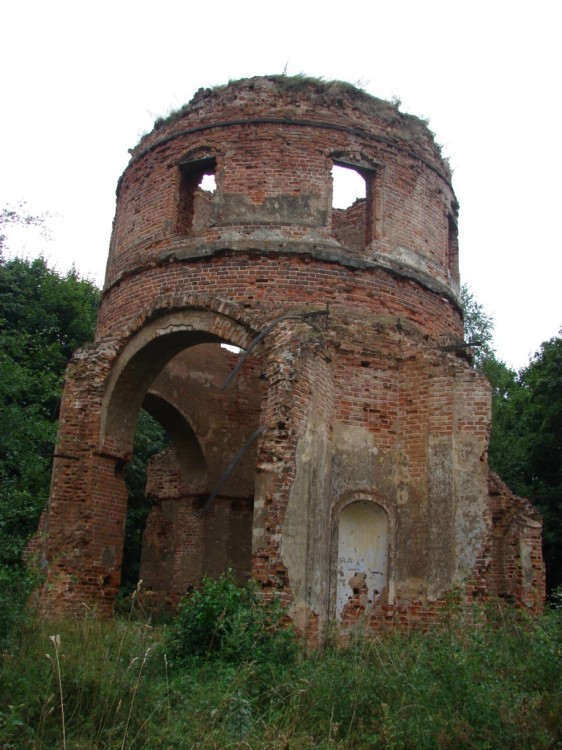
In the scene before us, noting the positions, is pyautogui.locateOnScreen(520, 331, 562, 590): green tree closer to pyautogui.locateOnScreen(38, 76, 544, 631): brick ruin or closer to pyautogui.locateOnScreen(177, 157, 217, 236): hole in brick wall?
pyautogui.locateOnScreen(38, 76, 544, 631): brick ruin

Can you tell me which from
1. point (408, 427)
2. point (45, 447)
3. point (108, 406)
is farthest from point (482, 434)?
point (45, 447)

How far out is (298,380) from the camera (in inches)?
357

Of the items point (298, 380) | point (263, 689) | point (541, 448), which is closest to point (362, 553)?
point (298, 380)

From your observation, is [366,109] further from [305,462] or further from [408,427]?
[305,462]

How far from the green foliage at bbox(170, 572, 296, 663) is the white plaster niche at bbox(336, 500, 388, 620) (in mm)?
1717

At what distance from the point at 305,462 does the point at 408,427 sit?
5.85 feet

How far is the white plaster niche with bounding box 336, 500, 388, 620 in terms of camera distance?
376 inches

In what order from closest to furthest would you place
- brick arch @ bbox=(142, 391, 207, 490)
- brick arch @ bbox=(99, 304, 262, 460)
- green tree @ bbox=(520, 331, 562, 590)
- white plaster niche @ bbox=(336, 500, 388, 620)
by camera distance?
1. white plaster niche @ bbox=(336, 500, 388, 620)
2. brick arch @ bbox=(99, 304, 262, 460)
3. brick arch @ bbox=(142, 391, 207, 490)
4. green tree @ bbox=(520, 331, 562, 590)

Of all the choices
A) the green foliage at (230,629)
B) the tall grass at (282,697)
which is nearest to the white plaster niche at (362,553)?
the green foliage at (230,629)

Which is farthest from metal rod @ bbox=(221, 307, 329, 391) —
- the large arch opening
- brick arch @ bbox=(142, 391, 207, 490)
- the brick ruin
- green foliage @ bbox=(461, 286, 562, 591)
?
green foliage @ bbox=(461, 286, 562, 591)

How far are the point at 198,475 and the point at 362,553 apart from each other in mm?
4762

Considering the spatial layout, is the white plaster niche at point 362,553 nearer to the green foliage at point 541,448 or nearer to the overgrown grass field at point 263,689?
the overgrown grass field at point 263,689

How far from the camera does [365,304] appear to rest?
1091 cm

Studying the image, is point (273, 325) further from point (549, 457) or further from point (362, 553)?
point (549, 457)
